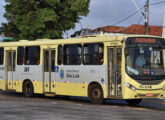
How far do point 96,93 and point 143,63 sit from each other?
8.24 ft

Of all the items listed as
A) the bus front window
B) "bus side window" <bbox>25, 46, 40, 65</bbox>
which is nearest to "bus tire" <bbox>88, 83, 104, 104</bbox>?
the bus front window

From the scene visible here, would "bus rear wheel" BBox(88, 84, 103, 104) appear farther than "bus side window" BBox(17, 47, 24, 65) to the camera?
No

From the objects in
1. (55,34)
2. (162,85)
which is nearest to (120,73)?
(162,85)

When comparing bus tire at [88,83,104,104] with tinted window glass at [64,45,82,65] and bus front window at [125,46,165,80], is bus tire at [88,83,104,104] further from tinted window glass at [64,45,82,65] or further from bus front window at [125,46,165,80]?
bus front window at [125,46,165,80]

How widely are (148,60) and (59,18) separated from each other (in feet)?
70.9

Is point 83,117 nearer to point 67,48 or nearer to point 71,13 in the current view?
point 67,48

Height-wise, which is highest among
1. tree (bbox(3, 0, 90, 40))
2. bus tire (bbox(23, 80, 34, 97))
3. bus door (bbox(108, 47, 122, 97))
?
tree (bbox(3, 0, 90, 40))

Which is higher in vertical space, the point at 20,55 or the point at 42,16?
the point at 42,16

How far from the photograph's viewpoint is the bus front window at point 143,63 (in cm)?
1769

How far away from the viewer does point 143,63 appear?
58.4 feet

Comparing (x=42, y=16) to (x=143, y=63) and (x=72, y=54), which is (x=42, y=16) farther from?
(x=143, y=63)

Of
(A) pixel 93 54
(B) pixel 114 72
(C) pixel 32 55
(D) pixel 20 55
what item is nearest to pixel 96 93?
(B) pixel 114 72

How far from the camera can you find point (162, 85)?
58.8 feet

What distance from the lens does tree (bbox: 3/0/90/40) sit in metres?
36.7
